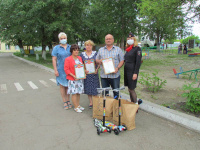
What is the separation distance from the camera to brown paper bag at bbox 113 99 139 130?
128 inches

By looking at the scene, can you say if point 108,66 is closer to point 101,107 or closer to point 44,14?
point 101,107

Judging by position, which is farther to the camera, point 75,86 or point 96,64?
point 96,64

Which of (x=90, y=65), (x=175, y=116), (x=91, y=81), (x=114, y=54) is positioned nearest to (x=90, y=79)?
(x=91, y=81)

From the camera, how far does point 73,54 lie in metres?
4.07

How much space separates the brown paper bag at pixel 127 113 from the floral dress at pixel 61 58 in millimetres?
1609

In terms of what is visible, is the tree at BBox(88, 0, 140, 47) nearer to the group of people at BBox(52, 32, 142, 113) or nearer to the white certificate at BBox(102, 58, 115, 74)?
the group of people at BBox(52, 32, 142, 113)

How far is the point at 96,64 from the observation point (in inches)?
168

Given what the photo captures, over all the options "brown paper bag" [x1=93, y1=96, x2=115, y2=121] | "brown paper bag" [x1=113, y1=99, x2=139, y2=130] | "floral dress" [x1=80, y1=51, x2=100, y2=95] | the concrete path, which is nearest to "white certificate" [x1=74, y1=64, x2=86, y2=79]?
"floral dress" [x1=80, y1=51, x2=100, y2=95]

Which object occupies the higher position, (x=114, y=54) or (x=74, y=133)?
(x=114, y=54)

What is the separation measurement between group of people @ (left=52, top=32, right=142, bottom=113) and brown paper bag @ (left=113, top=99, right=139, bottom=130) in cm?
40

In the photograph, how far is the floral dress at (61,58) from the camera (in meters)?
4.31

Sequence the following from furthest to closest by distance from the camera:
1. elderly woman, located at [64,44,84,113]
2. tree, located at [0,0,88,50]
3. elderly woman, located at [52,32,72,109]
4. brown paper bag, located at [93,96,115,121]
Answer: tree, located at [0,0,88,50] → elderly woman, located at [52,32,72,109] → elderly woman, located at [64,44,84,113] → brown paper bag, located at [93,96,115,121]

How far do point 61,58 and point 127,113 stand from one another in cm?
214

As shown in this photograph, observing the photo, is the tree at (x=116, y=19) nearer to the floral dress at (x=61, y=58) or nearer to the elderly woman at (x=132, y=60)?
the floral dress at (x=61, y=58)
